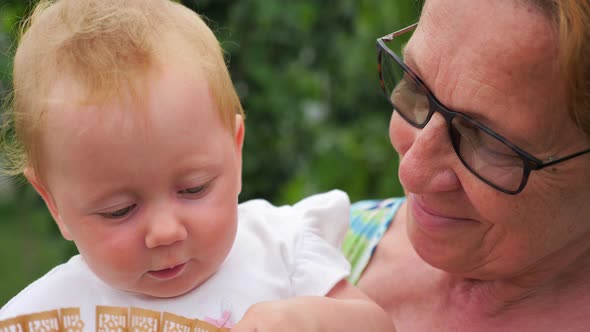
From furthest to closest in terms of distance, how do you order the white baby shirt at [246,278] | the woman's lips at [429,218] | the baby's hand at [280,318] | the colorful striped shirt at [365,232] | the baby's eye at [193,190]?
the colorful striped shirt at [365,232] < the woman's lips at [429,218] < the white baby shirt at [246,278] < the baby's eye at [193,190] < the baby's hand at [280,318]

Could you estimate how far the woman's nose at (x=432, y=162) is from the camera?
2336mm

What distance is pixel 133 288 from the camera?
225cm

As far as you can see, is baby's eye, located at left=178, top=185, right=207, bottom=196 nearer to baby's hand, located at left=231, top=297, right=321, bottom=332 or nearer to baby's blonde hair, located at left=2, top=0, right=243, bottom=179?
baby's blonde hair, located at left=2, top=0, right=243, bottom=179

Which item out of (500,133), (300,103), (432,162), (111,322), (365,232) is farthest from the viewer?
(300,103)

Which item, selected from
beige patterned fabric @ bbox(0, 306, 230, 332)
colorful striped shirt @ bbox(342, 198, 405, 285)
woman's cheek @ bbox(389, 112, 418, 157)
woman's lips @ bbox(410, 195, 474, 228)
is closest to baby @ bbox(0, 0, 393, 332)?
beige patterned fabric @ bbox(0, 306, 230, 332)

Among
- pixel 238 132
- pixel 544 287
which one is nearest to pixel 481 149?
pixel 544 287

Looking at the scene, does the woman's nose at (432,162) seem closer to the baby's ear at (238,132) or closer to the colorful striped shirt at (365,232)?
the baby's ear at (238,132)

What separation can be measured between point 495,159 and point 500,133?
0.10m

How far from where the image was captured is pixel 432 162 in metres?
2.36

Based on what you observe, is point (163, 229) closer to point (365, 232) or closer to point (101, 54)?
point (101, 54)

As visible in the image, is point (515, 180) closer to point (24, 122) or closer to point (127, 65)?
point (127, 65)

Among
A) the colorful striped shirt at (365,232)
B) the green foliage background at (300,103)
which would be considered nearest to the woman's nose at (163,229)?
the colorful striped shirt at (365,232)

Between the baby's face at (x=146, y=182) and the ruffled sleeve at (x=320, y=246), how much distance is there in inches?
11.7

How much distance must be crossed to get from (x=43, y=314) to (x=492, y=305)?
4.70ft
